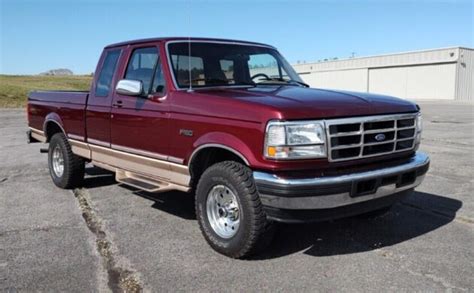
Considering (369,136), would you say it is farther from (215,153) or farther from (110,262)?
(110,262)

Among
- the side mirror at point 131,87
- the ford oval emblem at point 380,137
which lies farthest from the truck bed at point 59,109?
the ford oval emblem at point 380,137

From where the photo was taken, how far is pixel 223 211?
4484 mm

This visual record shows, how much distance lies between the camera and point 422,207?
233 inches

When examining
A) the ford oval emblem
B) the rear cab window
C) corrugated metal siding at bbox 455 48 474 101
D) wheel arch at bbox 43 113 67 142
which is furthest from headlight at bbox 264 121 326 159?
corrugated metal siding at bbox 455 48 474 101

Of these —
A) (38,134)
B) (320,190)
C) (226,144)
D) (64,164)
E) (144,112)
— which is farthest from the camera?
(38,134)

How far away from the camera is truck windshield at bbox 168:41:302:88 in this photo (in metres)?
5.15

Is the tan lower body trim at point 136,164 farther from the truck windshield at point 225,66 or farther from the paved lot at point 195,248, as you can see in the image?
the truck windshield at point 225,66

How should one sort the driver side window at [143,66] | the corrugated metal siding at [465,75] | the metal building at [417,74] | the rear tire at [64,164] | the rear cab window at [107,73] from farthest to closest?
the metal building at [417,74] < the corrugated metal siding at [465,75] < the rear tire at [64,164] < the rear cab window at [107,73] < the driver side window at [143,66]

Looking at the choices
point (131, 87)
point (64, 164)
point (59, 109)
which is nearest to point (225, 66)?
point (131, 87)

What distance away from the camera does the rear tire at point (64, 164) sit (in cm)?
701

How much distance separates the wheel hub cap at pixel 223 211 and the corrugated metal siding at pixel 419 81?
134 feet

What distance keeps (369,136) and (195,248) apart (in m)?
1.90

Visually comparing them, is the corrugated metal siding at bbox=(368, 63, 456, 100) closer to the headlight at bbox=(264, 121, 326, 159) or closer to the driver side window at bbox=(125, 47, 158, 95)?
the driver side window at bbox=(125, 47, 158, 95)

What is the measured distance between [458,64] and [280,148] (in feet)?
135
